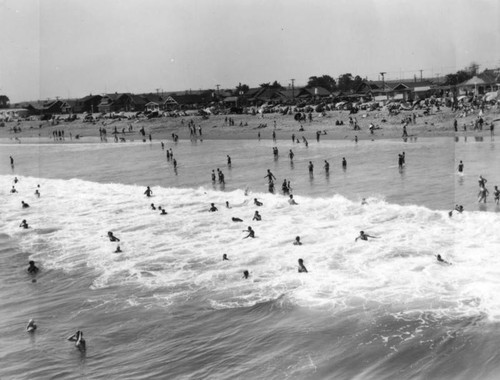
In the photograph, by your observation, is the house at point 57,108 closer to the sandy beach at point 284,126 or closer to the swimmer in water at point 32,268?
the sandy beach at point 284,126

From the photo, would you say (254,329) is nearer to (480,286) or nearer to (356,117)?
(480,286)

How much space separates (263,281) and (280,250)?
10.8ft

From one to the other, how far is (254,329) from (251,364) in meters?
1.80

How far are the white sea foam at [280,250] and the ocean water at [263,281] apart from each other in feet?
0.26

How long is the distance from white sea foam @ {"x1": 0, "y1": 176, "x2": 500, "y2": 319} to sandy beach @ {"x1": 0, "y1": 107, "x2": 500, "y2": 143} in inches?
1071

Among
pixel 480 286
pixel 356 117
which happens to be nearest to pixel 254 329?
pixel 480 286

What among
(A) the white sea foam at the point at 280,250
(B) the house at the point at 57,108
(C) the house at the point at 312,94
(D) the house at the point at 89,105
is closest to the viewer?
(A) the white sea foam at the point at 280,250

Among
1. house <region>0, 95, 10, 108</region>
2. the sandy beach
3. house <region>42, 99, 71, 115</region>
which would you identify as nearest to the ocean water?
the sandy beach

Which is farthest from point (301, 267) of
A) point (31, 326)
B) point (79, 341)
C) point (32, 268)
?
point (32, 268)

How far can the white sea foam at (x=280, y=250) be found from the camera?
16531mm

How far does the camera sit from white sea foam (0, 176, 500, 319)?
16.5m

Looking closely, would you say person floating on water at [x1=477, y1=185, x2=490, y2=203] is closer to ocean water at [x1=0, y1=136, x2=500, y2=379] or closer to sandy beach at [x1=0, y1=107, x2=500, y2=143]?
ocean water at [x1=0, y1=136, x2=500, y2=379]

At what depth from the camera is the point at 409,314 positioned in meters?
14.8

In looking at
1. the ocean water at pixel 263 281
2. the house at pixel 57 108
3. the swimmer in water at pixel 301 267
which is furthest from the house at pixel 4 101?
the swimmer in water at pixel 301 267
